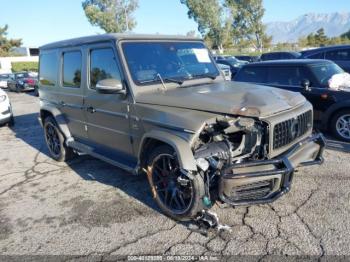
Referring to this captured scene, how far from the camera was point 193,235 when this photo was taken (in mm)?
3461

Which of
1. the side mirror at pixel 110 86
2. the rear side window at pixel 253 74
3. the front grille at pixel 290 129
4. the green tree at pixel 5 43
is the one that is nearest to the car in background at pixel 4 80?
the rear side window at pixel 253 74

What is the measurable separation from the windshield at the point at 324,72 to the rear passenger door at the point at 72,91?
475 cm

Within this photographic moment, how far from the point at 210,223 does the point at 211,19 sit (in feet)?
187

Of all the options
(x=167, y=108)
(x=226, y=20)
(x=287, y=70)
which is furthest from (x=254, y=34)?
(x=167, y=108)

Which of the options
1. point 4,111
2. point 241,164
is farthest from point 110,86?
point 4,111

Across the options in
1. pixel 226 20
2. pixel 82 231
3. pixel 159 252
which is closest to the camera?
pixel 159 252

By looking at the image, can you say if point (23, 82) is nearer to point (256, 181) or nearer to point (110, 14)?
point (256, 181)

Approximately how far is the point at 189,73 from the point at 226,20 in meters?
57.6

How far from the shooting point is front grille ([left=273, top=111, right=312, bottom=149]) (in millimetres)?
3452

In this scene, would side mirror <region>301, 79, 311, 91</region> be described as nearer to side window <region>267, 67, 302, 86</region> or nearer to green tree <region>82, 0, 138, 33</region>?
side window <region>267, 67, 302, 86</region>

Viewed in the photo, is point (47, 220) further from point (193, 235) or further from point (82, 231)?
point (193, 235)

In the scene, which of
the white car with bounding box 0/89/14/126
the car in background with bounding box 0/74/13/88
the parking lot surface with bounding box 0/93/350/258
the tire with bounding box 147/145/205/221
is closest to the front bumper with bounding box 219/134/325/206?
the tire with bounding box 147/145/205/221

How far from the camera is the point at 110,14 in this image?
5088cm

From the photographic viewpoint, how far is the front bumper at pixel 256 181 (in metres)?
3.17
